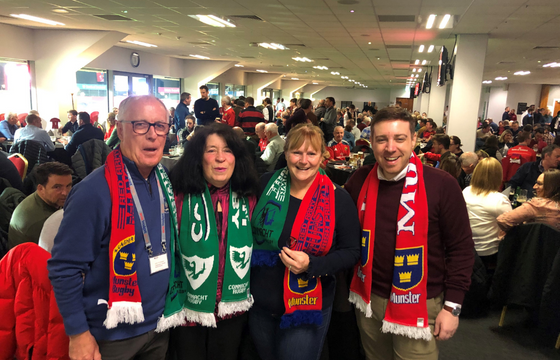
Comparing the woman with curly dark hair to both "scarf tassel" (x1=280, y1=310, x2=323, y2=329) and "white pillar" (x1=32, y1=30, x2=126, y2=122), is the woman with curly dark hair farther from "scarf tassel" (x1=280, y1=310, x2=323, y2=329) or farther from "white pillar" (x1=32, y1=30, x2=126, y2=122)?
"white pillar" (x1=32, y1=30, x2=126, y2=122)

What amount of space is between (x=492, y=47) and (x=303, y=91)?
95.5 ft

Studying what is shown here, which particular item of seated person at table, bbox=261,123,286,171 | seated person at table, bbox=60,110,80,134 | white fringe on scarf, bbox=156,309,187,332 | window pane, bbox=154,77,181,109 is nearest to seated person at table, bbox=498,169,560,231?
white fringe on scarf, bbox=156,309,187,332

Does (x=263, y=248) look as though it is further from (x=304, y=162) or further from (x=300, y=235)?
(x=304, y=162)

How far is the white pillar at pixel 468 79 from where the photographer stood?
27.8 ft

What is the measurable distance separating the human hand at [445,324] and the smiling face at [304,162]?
0.78 meters

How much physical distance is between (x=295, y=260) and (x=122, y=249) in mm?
648

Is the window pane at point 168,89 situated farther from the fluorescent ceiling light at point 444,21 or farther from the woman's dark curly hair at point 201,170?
the woman's dark curly hair at point 201,170


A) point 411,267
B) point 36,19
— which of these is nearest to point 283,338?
point 411,267

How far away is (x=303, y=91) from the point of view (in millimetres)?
38688

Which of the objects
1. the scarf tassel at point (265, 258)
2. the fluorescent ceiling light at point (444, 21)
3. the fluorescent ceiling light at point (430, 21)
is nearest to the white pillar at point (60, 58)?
the fluorescent ceiling light at point (430, 21)

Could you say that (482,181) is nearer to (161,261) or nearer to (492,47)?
(161,261)

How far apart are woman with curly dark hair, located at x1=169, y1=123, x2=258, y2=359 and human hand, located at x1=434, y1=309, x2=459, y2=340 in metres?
0.78

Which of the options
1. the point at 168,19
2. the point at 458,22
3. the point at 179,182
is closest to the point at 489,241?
the point at 179,182

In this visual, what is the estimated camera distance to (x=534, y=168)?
4996 mm
